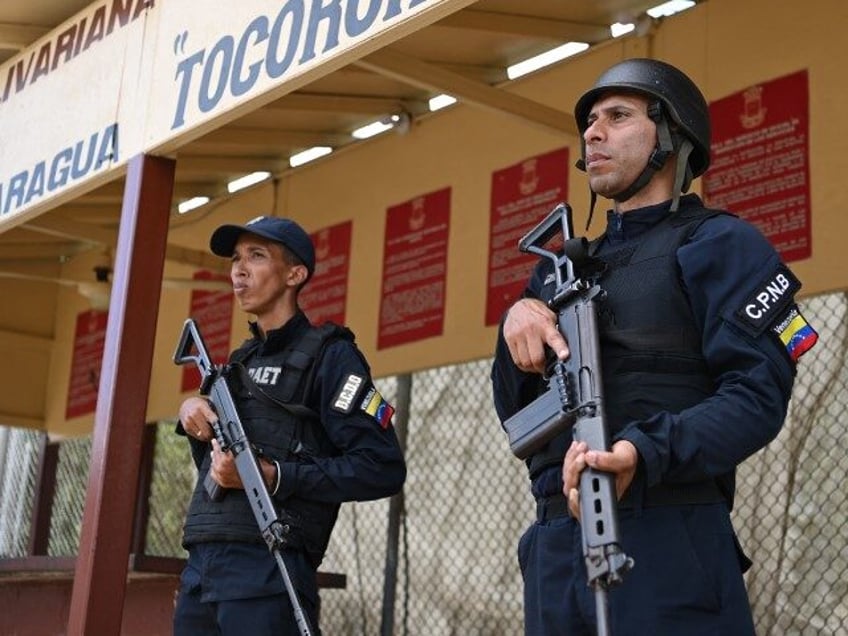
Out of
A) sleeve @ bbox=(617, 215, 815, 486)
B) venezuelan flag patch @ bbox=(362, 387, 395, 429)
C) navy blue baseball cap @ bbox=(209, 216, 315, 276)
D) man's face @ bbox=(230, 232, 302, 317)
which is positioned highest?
navy blue baseball cap @ bbox=(209, 216, 315, 276)

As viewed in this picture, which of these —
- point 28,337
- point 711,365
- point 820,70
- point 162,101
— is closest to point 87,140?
point 162,101

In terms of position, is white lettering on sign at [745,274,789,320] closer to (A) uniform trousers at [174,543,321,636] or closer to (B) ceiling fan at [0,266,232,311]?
(A) uniform trousers at [174,543,321,636]

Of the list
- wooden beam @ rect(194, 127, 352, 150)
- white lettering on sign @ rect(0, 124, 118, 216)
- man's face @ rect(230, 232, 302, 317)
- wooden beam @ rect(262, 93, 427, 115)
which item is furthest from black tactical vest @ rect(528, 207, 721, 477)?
wooden beam @ rect(194, 127, 352, 150)

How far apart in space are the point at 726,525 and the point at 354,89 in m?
4.48

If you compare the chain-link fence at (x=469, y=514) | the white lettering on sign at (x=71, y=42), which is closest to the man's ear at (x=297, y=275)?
the white lettering on sign at (x=71, y=42)

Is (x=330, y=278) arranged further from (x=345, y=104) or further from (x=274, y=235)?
(x=274, y=235)

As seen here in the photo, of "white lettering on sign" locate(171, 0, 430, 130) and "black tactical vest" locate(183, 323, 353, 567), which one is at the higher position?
"white lettering on sign" locate(171, 0, 430, 130)

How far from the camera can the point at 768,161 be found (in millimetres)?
5895

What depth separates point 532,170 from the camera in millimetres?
6863

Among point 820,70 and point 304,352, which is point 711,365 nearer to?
point 304,352

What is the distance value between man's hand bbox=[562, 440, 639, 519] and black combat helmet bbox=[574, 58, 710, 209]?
679 mm

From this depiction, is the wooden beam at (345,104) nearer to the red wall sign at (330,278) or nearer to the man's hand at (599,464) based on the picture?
the red wall sign at (330,278)

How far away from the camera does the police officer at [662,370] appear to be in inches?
110

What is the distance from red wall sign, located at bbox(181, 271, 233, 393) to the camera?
27.7ft
